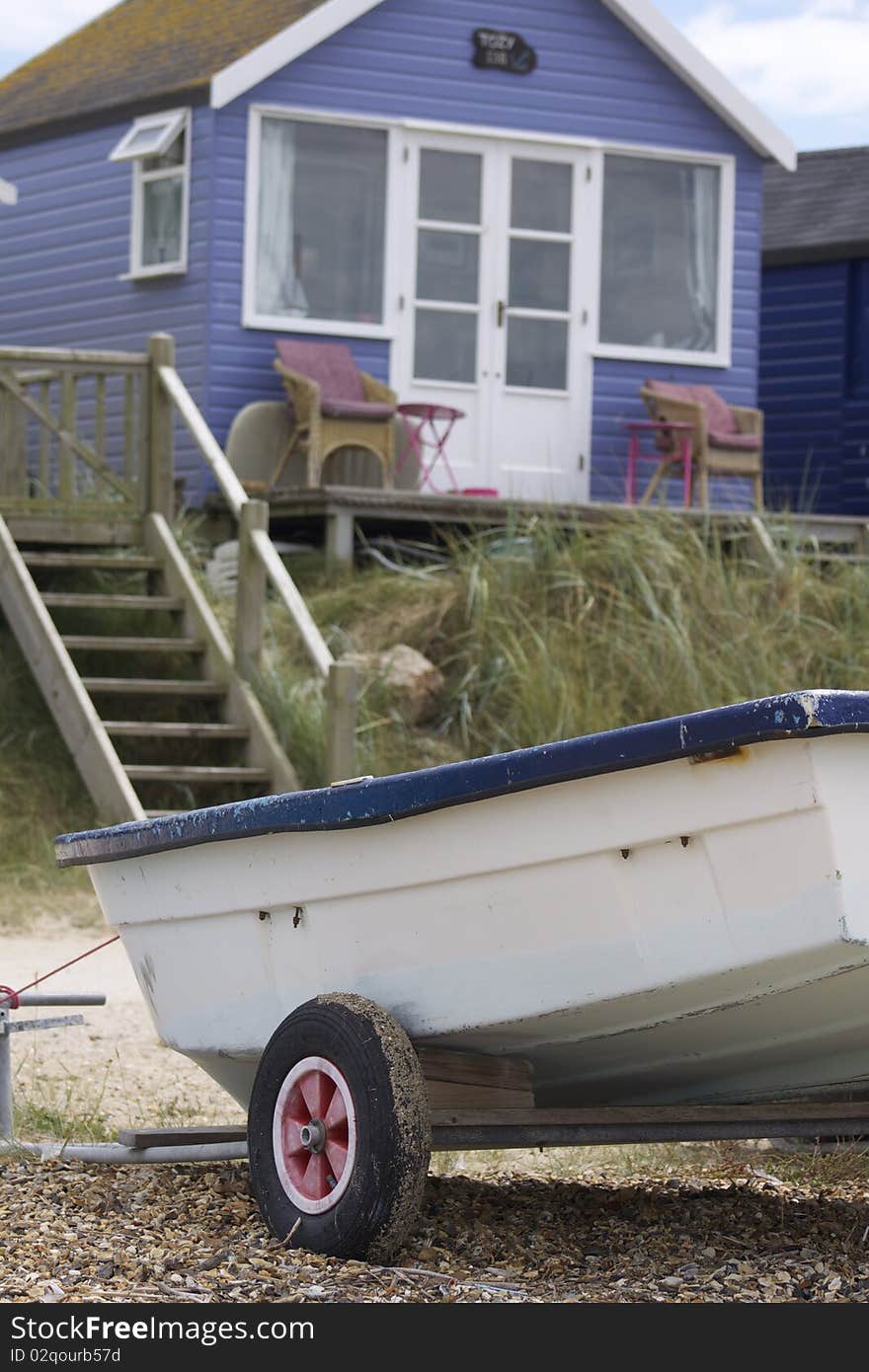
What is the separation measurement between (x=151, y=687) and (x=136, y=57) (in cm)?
716

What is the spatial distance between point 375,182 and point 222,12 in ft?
7.21

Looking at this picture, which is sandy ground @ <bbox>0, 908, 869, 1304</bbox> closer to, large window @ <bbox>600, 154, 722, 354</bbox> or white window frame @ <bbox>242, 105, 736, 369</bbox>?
white window frame @ <bbox>242, 105, 736, 369</bbox>

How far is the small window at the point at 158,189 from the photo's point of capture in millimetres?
14930

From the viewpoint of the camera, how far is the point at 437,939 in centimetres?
445

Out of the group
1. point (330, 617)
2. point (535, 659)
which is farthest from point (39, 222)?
point (535, 659)

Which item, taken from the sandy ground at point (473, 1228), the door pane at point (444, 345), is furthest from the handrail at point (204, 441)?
the sandy ground at point (473, 1228)

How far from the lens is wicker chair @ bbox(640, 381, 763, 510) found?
1493cm

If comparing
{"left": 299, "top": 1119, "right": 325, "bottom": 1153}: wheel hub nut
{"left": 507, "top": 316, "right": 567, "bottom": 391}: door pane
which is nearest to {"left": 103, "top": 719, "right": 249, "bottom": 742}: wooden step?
{"left": 507, "top": 316, "right": 567, "bottom": 391}: door pane

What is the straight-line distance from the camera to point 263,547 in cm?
1115

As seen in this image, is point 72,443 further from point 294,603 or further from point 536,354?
point 536,354

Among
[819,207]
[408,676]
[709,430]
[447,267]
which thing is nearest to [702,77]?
[447,267]

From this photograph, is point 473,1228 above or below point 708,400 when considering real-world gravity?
below

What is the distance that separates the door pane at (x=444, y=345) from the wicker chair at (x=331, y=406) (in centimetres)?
70
